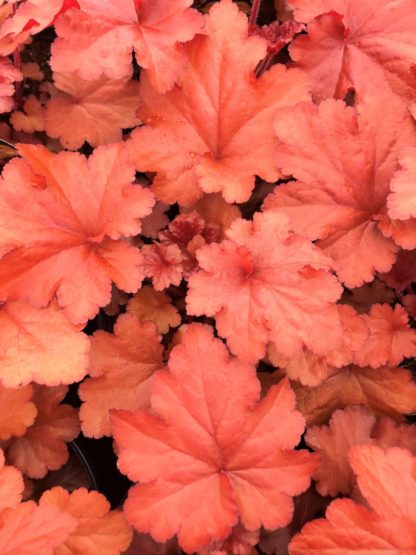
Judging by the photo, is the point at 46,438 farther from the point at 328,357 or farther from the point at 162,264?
the point at 328,357

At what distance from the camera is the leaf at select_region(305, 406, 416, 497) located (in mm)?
1592

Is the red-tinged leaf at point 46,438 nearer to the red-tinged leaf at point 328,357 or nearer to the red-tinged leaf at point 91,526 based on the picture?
the red-tinged leaf at point 91,526

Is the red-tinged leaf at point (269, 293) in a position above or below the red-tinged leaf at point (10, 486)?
above

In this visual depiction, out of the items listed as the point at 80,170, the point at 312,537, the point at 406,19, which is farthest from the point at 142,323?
the point at 406,19

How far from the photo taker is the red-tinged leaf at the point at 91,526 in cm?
146

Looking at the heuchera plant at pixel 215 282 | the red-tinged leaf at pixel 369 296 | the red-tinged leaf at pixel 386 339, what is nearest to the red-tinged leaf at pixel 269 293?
the heuchera plant at pixel 215 282

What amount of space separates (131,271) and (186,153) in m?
0.38

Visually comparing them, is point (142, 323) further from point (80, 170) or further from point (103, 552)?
point (103, 552)

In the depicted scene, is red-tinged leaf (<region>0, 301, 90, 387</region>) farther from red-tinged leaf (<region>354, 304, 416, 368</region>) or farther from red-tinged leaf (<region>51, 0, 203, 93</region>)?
red-tinged leaf (<region>354, 304, 416, 368</region>)

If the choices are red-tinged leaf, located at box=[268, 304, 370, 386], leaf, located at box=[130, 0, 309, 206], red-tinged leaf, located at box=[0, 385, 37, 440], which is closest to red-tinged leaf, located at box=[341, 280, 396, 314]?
red-tinged leaf, located at box=[268, 304, 370, 386]

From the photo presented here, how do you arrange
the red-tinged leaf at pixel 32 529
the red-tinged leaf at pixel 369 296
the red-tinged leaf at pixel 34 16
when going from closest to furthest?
1. the red-tinged leaf at pixel 32 529
2. the red-tinged leaf at pixel 34 16
3. the red-tinged leaf at pixel 369 296

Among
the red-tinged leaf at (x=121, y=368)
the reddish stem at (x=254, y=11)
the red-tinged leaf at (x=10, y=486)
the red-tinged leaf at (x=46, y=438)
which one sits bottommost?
the red-tinged leaf at (x=46, y=438)

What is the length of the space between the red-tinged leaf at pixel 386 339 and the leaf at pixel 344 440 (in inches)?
5.7

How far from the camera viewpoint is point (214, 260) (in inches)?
58.2
